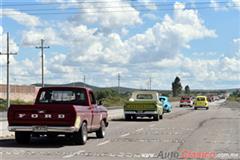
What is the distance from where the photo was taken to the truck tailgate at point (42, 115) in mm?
17406

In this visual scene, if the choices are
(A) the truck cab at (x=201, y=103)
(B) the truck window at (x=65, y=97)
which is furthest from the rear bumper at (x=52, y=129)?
(A) the truck cab at (x=201, y=103)

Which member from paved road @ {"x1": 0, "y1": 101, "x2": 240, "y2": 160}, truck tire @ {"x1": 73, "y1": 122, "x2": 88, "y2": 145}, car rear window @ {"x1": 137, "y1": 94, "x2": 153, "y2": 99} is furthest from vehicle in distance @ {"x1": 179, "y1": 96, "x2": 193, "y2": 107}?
truck tire @ {"x1": 73, "y1": 122, "x2": 88, "y2": 145}

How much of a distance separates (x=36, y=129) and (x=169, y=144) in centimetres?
447

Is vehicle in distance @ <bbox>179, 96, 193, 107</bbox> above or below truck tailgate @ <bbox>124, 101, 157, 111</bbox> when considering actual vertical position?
above

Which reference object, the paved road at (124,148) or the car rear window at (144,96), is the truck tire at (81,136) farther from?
the car rear window at (144,96)

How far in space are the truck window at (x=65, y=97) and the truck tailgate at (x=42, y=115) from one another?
210 centimetres

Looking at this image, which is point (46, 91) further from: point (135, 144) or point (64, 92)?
point (135, 144)

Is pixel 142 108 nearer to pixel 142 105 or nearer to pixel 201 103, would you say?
pixel 142 105

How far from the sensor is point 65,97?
19875 mm

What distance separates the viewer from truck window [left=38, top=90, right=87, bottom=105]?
64.5 feet

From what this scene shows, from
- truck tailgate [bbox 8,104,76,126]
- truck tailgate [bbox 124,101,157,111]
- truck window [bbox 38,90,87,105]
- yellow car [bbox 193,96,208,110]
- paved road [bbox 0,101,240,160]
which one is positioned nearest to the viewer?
paved road [bbox 0,101,240,160]

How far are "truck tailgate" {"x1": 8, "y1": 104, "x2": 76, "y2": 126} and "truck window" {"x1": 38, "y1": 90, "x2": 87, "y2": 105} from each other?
6.88 feet

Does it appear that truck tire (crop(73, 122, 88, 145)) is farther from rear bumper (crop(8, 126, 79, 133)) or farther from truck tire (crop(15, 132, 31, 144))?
truck tire (crop(15, 132, 31, 144))

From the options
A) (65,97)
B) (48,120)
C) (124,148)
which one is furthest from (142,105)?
(124,148)
